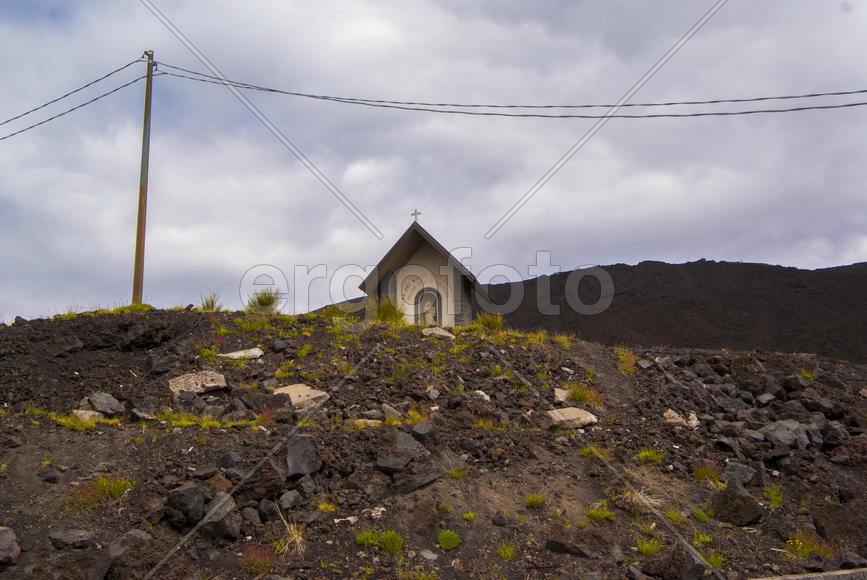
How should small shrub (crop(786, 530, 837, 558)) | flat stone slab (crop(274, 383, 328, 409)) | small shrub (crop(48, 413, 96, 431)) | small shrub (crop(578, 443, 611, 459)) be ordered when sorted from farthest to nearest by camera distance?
flat stone slab (crop(274, 383, 328, 409)), small shrub (crop(578, 443, 611, 459)), small shrub (crop(48, 413, 96, 431)), small shrub (crop(786, 530, 837, 558))

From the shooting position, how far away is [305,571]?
24.3 feet

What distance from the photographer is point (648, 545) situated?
841 cm

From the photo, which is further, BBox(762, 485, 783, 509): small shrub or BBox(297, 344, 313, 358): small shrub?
BBox(297, 344, 313, 358): small shrub

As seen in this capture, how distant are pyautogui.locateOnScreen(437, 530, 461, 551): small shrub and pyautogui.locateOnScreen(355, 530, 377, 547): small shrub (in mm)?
831

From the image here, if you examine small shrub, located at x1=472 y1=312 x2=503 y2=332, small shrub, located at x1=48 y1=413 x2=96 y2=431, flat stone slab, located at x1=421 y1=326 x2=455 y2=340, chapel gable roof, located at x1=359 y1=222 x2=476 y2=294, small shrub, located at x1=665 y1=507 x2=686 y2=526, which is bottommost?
small shrub, located at x1=665 y1=507 x2=686 y2=526

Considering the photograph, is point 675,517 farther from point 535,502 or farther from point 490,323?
point 490,323

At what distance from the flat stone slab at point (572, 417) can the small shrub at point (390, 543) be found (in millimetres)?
4920

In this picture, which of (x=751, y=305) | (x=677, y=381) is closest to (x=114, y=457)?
(x=677, y=381)

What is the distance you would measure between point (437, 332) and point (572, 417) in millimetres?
5265

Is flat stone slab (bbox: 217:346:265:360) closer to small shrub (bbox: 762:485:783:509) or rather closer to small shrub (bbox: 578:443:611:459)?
small shrub (bbox: 578:443:611:459)

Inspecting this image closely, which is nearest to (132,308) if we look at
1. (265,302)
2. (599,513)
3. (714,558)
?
(265,302)

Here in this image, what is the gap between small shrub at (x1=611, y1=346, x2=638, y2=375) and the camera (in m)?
15.6

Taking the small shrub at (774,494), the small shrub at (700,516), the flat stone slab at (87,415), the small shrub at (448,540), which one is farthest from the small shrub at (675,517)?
the flat stone slab at (87,415)

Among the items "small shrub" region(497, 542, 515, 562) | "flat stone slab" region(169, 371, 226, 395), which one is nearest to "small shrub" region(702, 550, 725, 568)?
"small shrub" region(497, 542, 515, 562)
